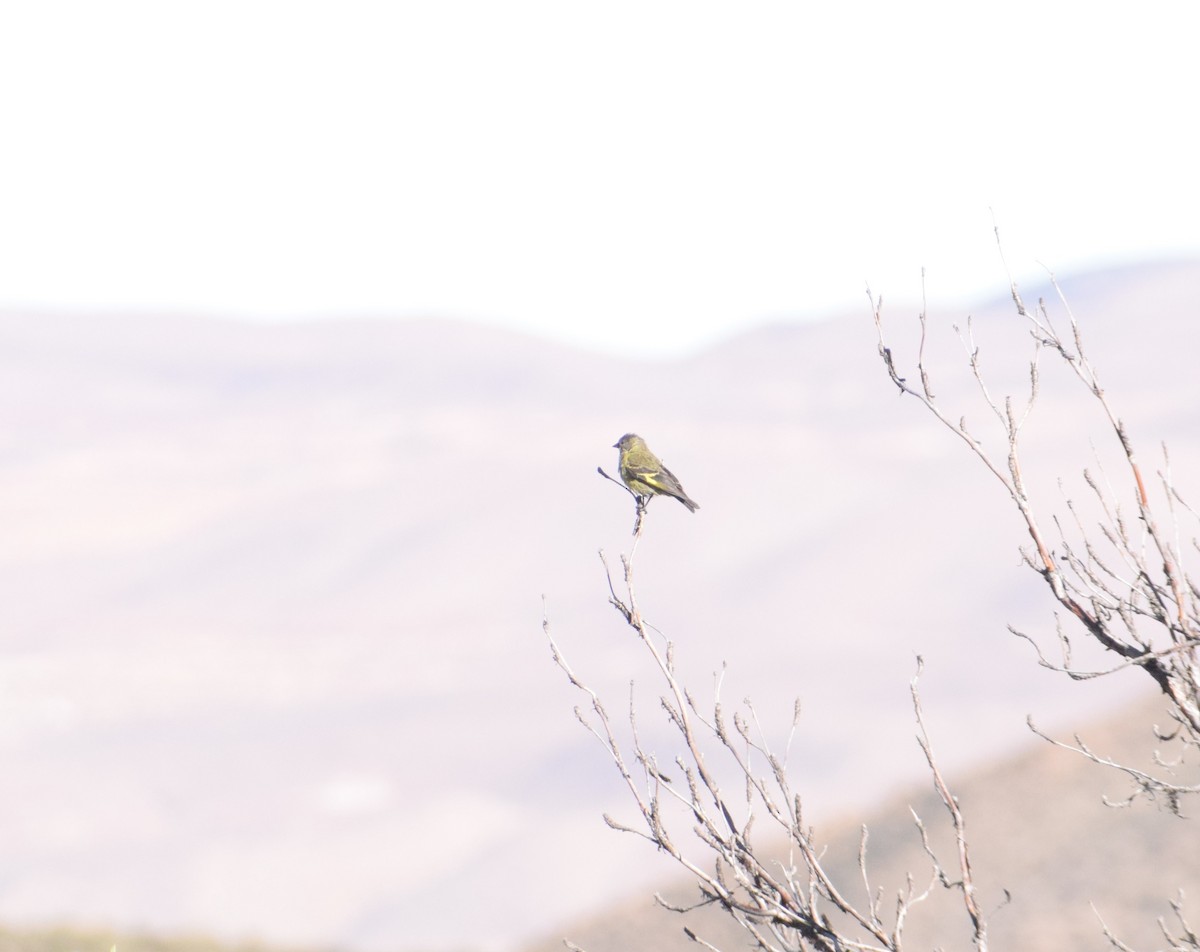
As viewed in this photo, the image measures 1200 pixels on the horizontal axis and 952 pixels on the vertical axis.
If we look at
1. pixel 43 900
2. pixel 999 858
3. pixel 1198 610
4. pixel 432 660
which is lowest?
pixel 1198 610

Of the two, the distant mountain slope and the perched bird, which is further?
the distant mountain slope

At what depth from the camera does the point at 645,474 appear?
1004 cm

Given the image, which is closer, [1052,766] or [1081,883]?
[1081,883]

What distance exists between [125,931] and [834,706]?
5380 inches

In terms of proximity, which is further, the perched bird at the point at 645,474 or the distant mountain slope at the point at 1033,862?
the distant mountain slope at the point at 1033,862

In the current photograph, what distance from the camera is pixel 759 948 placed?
17.7 feet

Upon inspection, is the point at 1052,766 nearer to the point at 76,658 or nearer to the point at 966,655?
the point at 966,655

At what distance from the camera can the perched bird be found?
9.84 m

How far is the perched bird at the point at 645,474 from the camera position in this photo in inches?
387

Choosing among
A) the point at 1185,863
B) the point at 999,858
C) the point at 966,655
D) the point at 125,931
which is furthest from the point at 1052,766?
the point at 966,655

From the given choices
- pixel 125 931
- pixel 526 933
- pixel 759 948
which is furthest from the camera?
pixel 526 933

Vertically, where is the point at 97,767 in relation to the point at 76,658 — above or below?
below

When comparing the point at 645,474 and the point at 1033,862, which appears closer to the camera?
the point at 645,474

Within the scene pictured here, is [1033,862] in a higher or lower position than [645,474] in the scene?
lower
